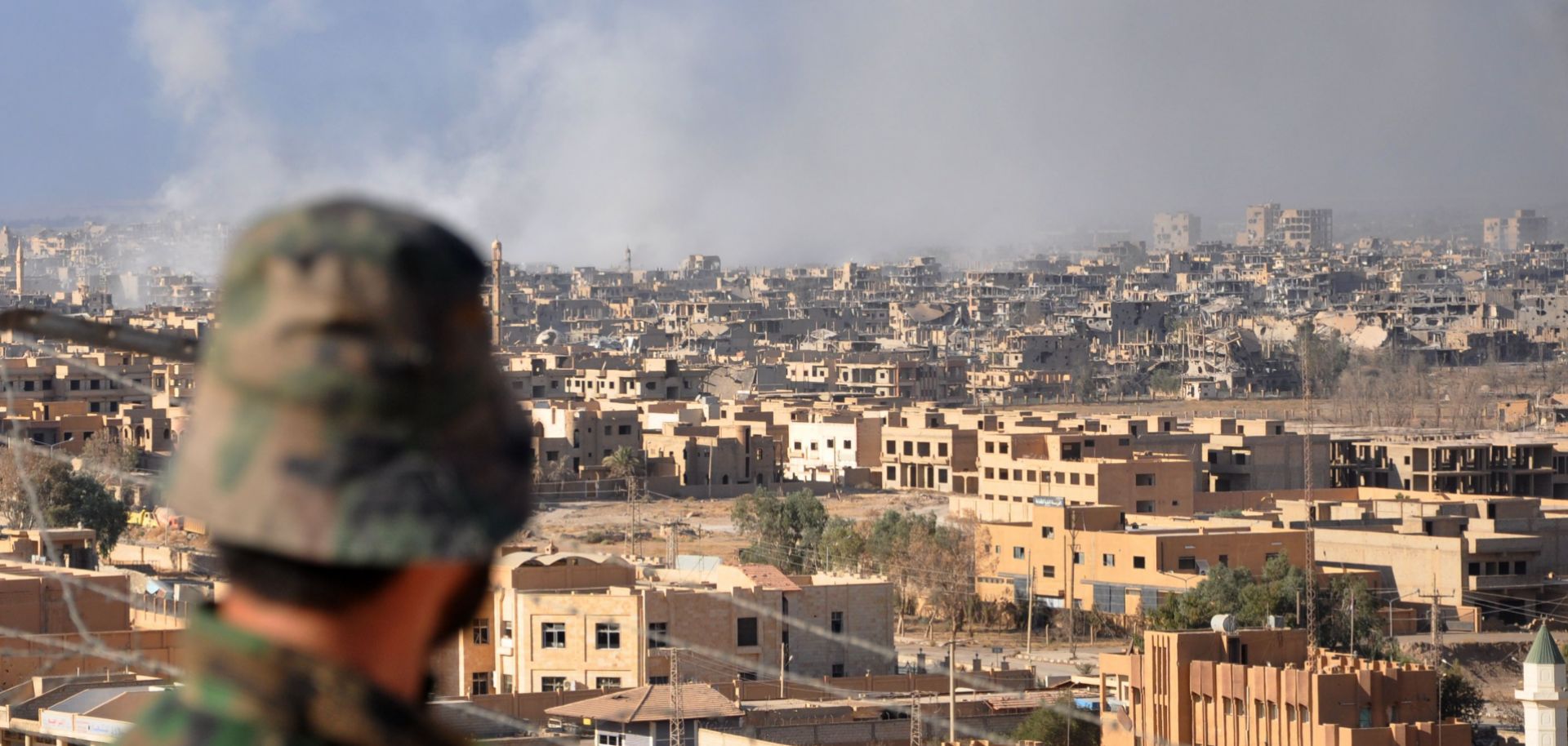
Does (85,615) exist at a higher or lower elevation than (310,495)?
lower

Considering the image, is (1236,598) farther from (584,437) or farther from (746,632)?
(584,437)

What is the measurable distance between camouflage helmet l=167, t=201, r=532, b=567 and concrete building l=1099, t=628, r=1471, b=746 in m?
13.0

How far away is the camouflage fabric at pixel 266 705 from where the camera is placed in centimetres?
66

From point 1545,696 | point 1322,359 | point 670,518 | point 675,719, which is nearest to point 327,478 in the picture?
point 675,719

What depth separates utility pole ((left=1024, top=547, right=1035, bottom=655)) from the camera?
21641mm

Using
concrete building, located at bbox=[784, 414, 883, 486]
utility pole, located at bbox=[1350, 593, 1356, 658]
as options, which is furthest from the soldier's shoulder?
concrete building, located at bbox=[784, 414, 883, 486]

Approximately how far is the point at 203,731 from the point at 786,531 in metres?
26.5

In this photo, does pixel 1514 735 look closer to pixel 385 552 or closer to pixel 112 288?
pixel 385 552

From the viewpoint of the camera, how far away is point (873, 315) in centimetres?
8688

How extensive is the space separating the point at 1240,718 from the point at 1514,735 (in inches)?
107

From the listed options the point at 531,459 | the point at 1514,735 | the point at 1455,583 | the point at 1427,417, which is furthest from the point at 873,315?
the point at 531,459

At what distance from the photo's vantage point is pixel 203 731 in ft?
2.18

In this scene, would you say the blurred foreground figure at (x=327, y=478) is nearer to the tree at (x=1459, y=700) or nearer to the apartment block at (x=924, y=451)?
the tree at (x=1459, y=700)

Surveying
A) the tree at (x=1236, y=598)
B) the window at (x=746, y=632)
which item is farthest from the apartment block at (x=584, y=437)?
the window at (x=746, y=632)
